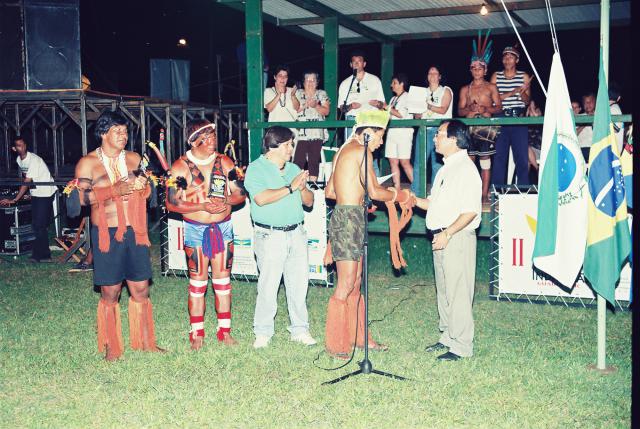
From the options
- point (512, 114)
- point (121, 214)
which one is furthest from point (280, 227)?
point (512, 114)

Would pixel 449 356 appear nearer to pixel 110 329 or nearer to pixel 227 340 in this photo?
pixel 227 340

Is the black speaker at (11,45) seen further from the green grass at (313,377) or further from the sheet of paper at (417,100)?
the sheet of paper at (417,100)

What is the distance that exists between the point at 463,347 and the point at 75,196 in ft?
11.8

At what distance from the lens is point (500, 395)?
550 cm

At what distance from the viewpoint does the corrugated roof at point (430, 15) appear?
452 inches

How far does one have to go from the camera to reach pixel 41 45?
1641 cm

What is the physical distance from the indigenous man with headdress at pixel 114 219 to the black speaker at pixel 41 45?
10.5 metres

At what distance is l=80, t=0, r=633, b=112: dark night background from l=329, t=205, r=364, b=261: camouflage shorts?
1362 cm

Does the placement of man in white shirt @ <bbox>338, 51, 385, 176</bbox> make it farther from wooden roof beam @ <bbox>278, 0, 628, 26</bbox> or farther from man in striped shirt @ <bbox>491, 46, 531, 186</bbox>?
man in striped shirt @ <bbox>491, 46, 531, 186</bbox>

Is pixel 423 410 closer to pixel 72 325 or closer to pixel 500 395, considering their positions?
pixel 500 395

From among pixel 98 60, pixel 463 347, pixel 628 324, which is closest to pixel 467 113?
pixel 628 324

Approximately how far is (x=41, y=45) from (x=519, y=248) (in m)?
12.4

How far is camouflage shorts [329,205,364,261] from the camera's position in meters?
6.42

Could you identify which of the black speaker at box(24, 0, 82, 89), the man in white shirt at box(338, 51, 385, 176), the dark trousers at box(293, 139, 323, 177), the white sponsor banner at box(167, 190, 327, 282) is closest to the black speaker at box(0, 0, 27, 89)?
the black speaker at box(24, 0, 82, 89)
